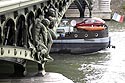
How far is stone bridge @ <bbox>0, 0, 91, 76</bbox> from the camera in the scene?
12808 millimetres

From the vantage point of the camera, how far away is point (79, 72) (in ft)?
81.3

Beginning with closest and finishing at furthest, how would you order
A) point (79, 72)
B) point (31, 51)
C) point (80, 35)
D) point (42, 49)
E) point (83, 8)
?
point (31, 51), point (42, 49), point (79, 72), point (80, 35), point (83, 8)

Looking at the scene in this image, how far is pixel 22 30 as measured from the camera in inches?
606

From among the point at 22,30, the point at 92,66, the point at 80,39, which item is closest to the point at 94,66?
the point at 92,66

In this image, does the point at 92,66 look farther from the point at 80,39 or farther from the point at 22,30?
the point at 22,30

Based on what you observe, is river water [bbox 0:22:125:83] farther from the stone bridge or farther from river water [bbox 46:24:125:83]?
the stone bridge

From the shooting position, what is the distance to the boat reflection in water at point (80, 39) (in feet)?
107

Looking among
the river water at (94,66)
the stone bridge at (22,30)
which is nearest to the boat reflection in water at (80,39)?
the river water at (94,66)

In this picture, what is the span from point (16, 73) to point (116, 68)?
28.7 ft

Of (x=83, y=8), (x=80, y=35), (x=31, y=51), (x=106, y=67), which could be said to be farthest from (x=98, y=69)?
(x=83, y=8)

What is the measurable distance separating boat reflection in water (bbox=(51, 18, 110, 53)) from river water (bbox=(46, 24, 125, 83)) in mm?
597

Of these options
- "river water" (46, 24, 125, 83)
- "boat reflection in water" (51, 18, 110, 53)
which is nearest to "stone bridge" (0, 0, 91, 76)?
"river water" (46, 24, 125, 83)

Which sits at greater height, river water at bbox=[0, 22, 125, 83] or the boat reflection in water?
the boat reflection in water

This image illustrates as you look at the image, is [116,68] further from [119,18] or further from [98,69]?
[119,18]
